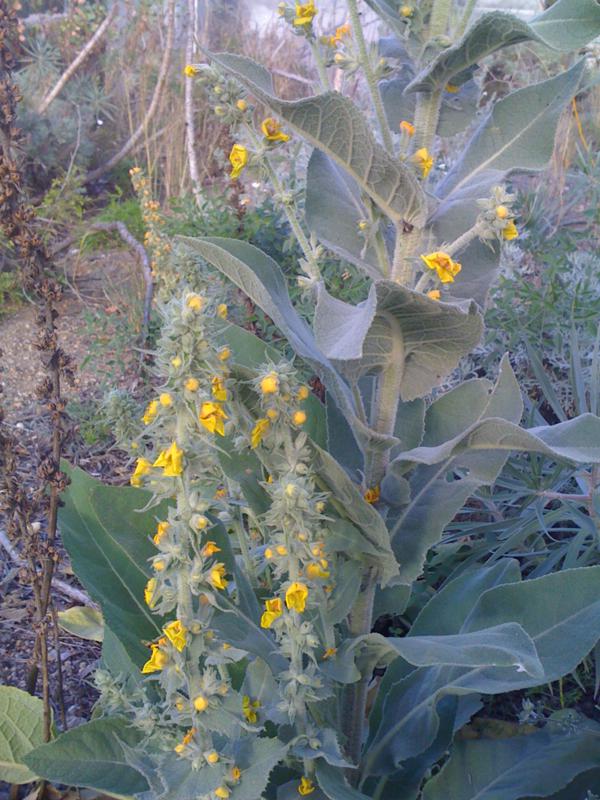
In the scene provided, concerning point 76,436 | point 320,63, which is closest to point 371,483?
Result: point 320,63

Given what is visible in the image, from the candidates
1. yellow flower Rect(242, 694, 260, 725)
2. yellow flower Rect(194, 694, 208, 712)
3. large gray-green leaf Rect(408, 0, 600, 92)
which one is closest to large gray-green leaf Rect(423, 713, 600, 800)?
yellow flower Rect(242, 694, 260, 725)

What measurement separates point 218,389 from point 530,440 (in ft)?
1.79

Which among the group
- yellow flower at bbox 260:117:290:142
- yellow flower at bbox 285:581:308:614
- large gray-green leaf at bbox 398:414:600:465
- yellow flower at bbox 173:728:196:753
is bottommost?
yellow flower at bbox 173:728:196:753

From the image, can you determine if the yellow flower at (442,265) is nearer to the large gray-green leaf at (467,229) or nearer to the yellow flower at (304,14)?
the large gray-green leaf at (467,229)

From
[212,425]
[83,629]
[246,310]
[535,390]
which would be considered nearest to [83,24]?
[246,310]

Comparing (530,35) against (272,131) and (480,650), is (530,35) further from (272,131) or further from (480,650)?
(480,650)

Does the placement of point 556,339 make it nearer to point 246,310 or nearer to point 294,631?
point 246,310

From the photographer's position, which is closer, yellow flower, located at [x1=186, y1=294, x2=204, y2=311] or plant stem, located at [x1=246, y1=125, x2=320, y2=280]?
yellow flower, located at [x1=186, y1=294, x2=204, y2=311]

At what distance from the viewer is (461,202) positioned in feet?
5.16

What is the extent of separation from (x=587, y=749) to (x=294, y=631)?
93 centimetres

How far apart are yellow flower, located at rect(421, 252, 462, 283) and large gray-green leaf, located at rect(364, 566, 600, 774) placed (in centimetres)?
75

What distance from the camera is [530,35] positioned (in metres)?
1.34

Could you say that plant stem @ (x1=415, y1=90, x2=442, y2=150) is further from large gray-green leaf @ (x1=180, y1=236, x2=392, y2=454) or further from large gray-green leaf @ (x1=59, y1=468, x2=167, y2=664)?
large gray-green leaf @ (x1=59, y1=468, x2=167, y2=664)

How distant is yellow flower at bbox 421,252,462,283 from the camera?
1374mm
